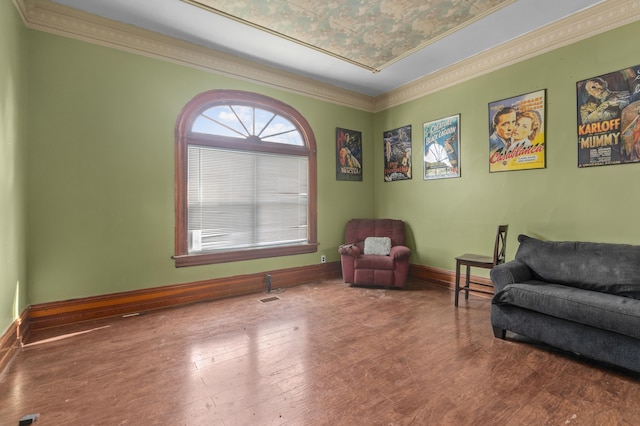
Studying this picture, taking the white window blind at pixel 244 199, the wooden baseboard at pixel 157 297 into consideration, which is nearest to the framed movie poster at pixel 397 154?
the white window blind at pixel 244 199

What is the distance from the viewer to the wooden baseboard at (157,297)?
2979 millimetres

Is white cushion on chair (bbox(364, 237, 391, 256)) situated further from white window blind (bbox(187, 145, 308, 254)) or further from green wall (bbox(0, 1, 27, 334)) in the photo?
green wall (bbox(0, 1, 27, 334))

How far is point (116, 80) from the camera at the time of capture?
10.8 feet

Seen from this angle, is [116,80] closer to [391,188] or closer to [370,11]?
[370,11]

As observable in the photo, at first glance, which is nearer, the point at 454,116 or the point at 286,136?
the point at 454,116

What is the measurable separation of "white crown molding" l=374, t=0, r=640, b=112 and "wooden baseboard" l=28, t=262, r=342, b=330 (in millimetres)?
3483

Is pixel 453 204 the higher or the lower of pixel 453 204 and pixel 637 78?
the lower

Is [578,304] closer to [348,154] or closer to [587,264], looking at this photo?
[587,264]

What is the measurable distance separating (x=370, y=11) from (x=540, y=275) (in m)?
3.20

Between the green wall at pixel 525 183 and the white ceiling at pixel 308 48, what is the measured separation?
43 centimetres

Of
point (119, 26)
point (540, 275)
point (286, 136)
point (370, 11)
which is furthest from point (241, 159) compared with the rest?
point (540, 275)

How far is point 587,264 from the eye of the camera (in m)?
2.70

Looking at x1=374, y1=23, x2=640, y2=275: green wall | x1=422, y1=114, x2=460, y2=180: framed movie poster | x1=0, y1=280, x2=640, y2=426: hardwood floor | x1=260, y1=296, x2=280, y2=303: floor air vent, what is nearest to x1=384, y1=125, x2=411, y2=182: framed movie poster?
x1=374, y1=23, x2=640, y2=275: green wall

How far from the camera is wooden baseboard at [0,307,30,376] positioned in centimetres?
225
